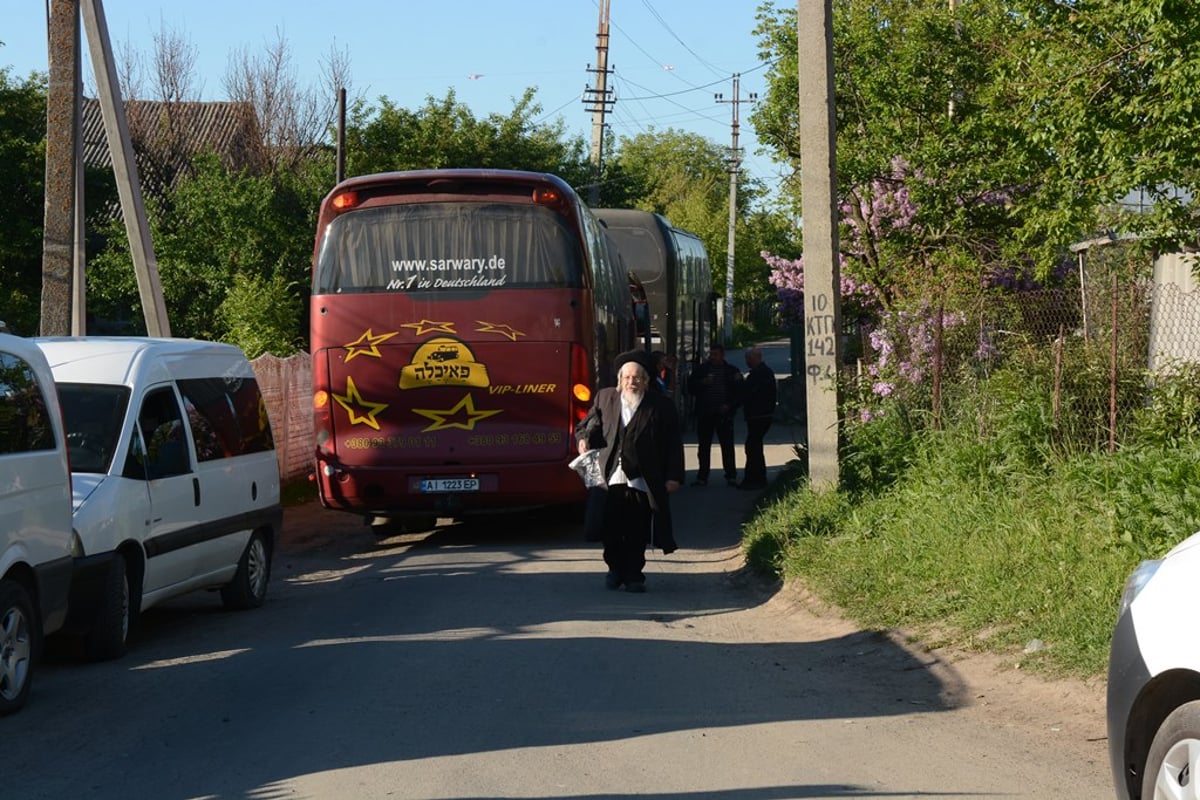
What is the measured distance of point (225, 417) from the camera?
1145cm

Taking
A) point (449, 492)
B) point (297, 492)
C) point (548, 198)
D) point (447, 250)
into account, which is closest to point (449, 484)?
point (449, 492)

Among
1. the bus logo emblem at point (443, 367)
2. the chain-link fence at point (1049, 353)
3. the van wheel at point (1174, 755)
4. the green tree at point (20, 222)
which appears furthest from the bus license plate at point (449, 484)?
the green tree at point (20, 222)

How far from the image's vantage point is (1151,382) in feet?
41.5

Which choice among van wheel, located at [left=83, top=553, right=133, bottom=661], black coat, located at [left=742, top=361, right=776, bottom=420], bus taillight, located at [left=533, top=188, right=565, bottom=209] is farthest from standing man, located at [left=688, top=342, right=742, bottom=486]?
van wheel, located at [left=83, top=553, right=133, bottom=661]

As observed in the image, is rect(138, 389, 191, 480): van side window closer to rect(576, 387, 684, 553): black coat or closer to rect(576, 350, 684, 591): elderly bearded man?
rect(576, 350, 684, 591): elderly bearded man

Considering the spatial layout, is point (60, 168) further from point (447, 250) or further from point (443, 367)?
point (443, 367)

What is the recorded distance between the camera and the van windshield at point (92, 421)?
31.4ft

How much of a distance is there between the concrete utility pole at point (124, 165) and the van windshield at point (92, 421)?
757cm

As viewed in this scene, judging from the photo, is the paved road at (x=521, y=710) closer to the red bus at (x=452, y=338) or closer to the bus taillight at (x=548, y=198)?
the red bus at (x=452, y=338)

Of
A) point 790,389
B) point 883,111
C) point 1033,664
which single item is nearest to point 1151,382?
point 1033,664

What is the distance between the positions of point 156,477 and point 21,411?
2007 mm

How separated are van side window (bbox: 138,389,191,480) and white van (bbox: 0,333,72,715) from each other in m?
1.55

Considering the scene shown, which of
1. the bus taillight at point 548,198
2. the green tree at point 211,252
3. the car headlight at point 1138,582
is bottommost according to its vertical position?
the car headlight at point 1138,582

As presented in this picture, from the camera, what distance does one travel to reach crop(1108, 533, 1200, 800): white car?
4617mm
